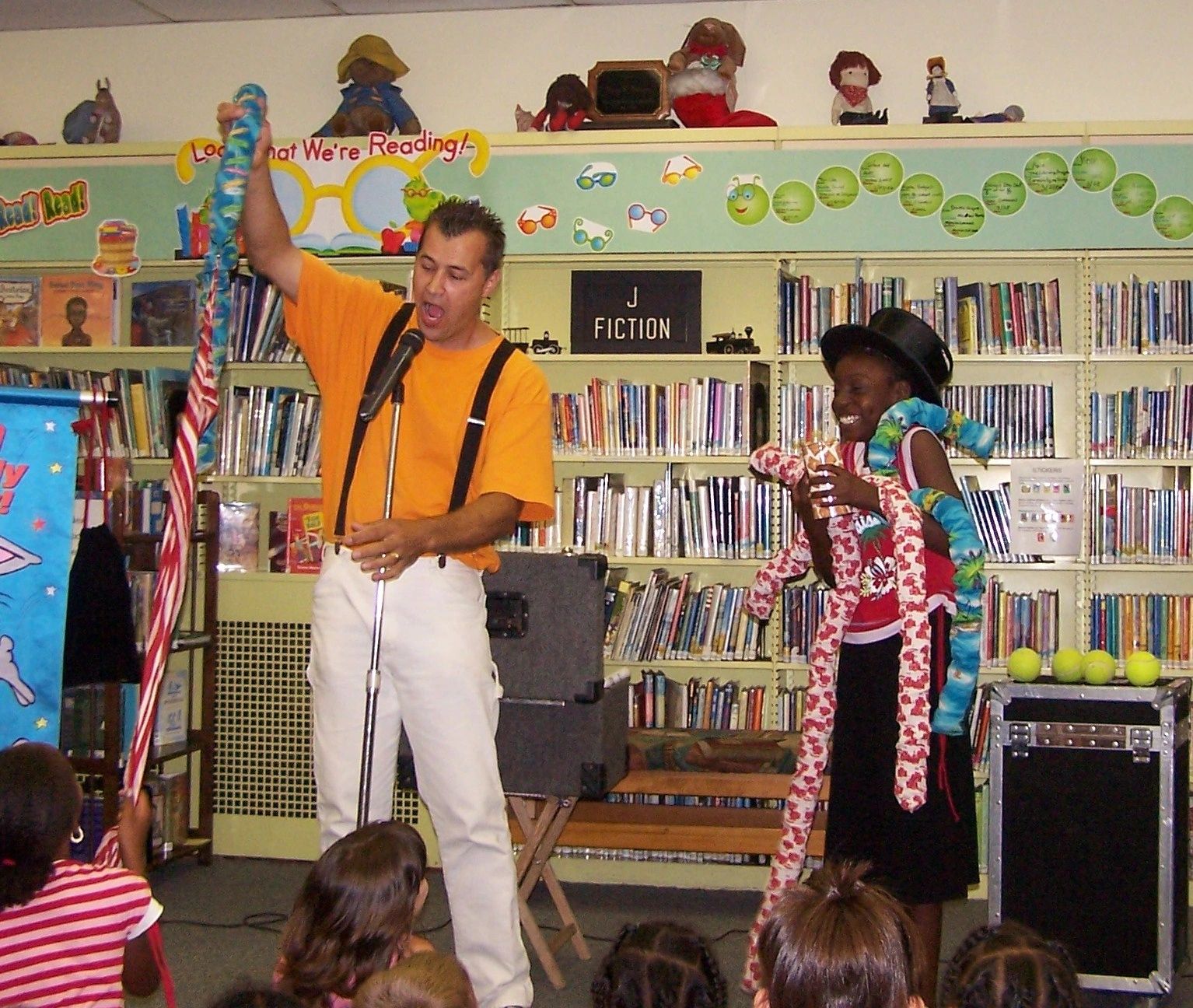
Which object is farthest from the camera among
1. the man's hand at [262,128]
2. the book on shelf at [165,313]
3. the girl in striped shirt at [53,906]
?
the book on shelf at [165,313]

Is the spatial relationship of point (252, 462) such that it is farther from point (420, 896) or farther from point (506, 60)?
point (420, 896)

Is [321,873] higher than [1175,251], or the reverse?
[1175,251]

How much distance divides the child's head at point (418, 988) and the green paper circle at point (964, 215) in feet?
11.6

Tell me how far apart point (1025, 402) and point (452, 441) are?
2619 millimetres

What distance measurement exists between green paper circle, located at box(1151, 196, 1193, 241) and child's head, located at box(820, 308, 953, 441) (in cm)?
149

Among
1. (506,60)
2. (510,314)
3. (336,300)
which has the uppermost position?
(506,60)

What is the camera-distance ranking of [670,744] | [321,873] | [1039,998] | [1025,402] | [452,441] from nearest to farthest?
[1039,998] < [321,873] < [452,441] < [670,744] < [1025,402]

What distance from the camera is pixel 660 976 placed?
154 cm

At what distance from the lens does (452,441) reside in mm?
2691

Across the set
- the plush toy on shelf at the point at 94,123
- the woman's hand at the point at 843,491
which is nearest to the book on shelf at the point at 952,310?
the woman's hand at the point at 843,491

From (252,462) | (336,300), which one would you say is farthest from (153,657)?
(252,462)

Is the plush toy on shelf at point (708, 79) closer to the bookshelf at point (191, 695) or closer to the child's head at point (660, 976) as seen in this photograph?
the bookshelf at point (191, 695)

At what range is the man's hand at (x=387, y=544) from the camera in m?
2.36

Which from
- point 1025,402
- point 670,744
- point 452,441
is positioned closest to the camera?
point 452,441
